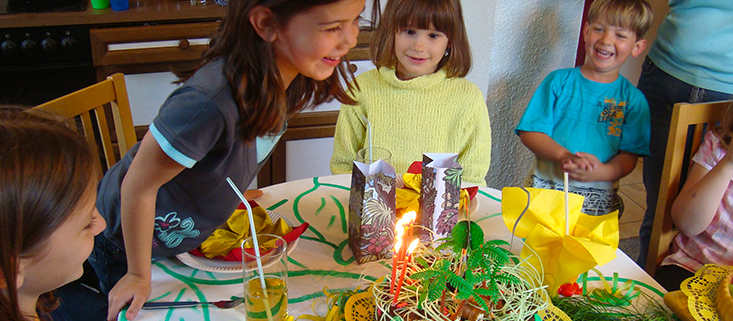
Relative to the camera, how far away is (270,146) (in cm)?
105

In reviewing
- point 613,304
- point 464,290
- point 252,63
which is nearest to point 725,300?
point 613,304

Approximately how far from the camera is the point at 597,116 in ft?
5.47

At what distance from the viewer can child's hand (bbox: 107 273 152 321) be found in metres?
0.80

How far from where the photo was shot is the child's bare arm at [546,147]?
→ 1.64 m

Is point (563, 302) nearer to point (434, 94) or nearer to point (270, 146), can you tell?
point (270, 146)

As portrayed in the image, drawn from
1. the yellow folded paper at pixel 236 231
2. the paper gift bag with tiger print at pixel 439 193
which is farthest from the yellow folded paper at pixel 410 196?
the yellow folded paper at pixel 236 231

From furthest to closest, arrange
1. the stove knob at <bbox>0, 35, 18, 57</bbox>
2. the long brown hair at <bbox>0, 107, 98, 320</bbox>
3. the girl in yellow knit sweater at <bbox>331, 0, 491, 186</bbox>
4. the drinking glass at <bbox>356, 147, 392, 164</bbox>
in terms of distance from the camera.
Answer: the stove knob at <bbox>0, 35, 18, 57</bbox>, the girl in yellow knit sweater at <bbox>331, 0, 491, 186</bbox>, the drinking glass at <bbox>356, 147, 392, 164</bbox>, the long brown hair at <bbox>0, 107, 98, 320</bbox>

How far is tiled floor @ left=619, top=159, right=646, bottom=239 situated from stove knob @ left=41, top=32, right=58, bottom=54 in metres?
2.39

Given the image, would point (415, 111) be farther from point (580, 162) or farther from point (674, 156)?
point (674, 156)

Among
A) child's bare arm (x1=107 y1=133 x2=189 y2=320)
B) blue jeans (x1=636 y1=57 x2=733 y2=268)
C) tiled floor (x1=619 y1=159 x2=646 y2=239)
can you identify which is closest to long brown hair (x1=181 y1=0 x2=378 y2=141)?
child's bare arm (x1=107 y1=133 x2=189 y2=320)

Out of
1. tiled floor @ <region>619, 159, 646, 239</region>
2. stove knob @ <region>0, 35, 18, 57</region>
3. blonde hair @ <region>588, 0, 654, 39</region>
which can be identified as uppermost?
blonde hair @ <region>588, 0, 654, 39</region>

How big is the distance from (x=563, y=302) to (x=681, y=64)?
1.16 m

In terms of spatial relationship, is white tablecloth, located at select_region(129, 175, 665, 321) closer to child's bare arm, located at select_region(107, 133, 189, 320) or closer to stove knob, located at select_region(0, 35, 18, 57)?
child's bare arm, located at select_region(107, 133, 189, 320)

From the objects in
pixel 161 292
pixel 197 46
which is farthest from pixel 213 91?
pixel 197 46
